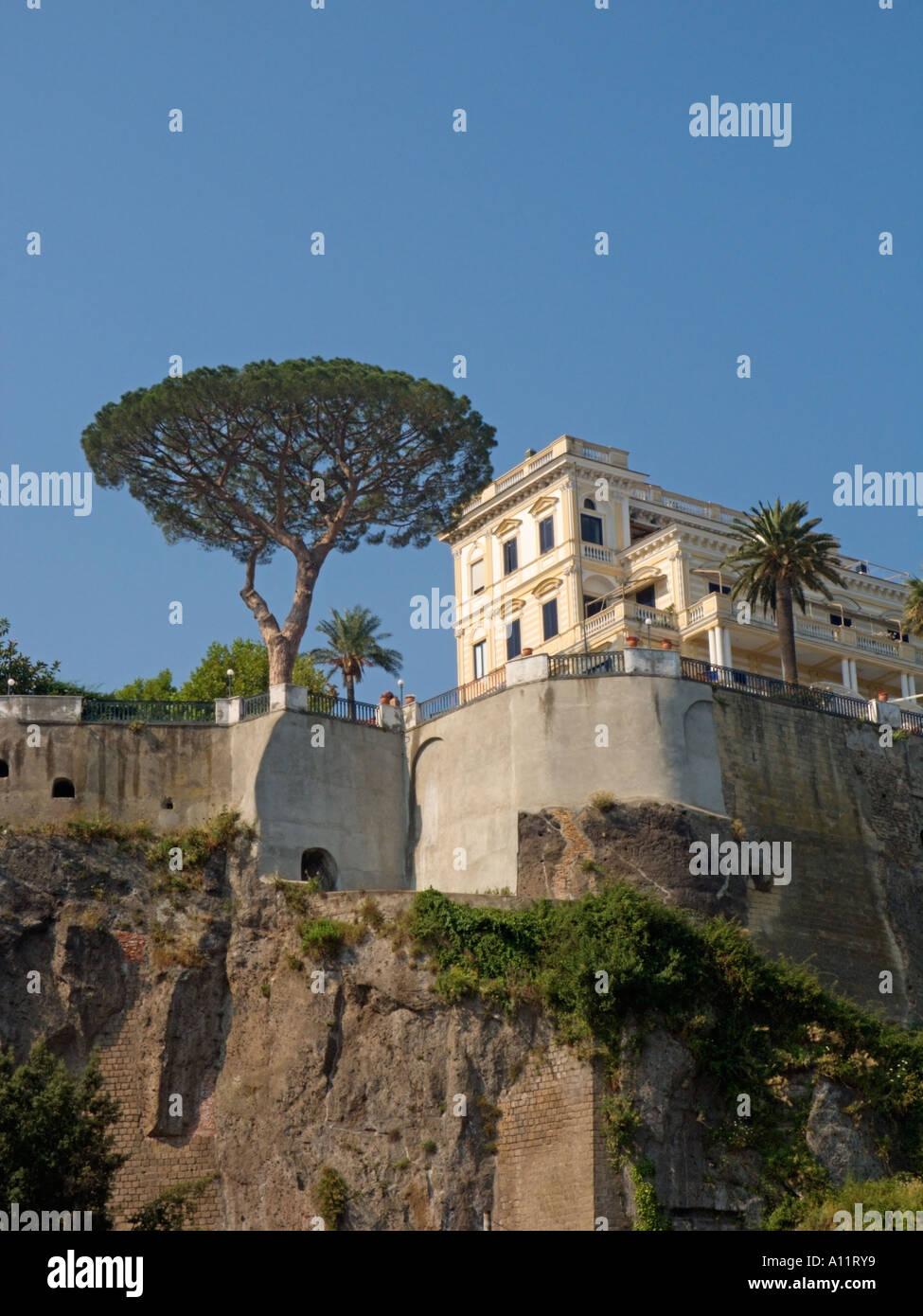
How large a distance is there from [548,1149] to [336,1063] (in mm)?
4737

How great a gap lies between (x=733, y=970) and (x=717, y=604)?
2116 cm

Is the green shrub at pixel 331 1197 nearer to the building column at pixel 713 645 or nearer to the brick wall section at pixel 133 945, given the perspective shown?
the brick wall section at pixel 133 945

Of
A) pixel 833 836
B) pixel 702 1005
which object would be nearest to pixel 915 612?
pixel 833 836

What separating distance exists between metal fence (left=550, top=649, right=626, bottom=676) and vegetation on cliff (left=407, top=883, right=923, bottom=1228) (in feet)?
19.3

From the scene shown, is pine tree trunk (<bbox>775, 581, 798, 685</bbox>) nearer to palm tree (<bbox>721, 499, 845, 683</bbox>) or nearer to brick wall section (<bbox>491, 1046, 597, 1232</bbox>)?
palm tree (<bbox>721, 499, 845, 683</bbox>)

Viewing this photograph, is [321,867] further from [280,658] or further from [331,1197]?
[331,1197]

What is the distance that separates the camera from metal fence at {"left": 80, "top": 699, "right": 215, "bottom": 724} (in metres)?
45.2

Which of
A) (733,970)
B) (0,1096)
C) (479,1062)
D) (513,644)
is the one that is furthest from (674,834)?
(513,644)

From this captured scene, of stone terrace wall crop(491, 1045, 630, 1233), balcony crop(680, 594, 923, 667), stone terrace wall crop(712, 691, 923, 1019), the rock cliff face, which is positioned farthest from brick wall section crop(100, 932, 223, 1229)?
balcony crop(680, 594, 923, 667)

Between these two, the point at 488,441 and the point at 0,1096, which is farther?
the point at 488,441

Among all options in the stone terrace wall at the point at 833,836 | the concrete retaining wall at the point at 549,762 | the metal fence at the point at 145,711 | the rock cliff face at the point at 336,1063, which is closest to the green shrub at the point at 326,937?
the rock cliff face at the point at 336,1063

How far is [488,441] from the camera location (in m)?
51.2

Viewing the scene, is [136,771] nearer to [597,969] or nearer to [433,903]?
[433,903]

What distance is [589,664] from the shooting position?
45562mm
